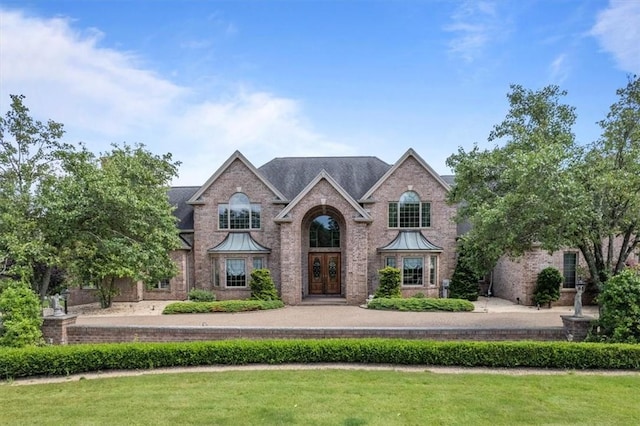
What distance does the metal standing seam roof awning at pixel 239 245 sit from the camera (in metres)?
22.3

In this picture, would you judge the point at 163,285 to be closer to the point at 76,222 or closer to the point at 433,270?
the point at 76,222

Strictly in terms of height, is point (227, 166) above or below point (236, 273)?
above

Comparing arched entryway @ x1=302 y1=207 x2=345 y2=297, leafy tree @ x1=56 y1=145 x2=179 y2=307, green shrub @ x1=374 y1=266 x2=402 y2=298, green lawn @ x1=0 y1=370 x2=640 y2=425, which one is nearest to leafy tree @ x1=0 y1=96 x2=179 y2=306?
leafy tree @ x1=56 y1=145 x2=179 y2=307

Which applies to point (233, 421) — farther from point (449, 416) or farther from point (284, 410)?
point (449, 416)

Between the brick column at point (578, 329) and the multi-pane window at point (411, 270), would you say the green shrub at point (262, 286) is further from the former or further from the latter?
the brick column at point (578, 329)

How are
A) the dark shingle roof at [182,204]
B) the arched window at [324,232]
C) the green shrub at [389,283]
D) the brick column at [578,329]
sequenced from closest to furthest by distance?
the brick column at [578,329], the green shrub at [389,283], the arched window at [324,232], the dark shingle roof at [182,204]

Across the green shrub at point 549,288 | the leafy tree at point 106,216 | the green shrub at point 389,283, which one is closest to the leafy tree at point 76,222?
the leafy tree at point 106,216

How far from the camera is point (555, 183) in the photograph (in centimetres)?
1038

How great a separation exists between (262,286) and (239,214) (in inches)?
193

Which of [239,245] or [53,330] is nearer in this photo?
[53,330]

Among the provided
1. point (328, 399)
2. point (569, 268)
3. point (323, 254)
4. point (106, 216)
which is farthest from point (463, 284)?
point (106, 216)

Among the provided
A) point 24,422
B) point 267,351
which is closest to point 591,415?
point 267,351

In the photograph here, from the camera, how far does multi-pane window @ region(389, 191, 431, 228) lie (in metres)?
22.9

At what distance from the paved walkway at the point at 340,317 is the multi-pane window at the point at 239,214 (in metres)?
5.81
